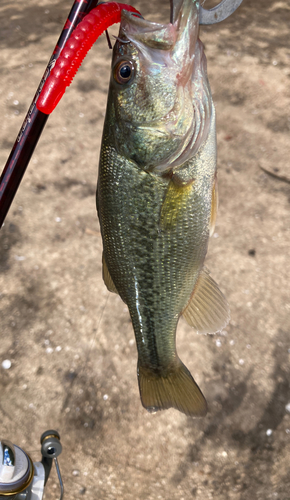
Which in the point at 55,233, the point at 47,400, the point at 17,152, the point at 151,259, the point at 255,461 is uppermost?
the point at 17,152

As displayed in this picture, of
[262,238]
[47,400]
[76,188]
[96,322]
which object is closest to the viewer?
[47,400]

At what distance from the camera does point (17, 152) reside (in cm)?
108

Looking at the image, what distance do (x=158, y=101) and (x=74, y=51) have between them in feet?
0.95

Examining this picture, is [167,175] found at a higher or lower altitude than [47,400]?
higher

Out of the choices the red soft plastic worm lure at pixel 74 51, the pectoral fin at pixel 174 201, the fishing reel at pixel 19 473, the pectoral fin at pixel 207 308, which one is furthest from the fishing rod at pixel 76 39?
the fishing reel at pixel 19 473

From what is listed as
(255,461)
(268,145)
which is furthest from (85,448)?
(268,145)

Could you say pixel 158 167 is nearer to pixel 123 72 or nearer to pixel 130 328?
pixel 123 72

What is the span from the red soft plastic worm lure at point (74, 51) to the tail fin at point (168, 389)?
0.91 meters

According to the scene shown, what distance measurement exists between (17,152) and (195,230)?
578 mm

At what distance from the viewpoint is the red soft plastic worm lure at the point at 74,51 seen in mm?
834

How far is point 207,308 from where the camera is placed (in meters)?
1.26

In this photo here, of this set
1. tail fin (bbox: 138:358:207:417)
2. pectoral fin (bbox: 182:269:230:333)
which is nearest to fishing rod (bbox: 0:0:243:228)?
pectoral fin (bbox: 182:269:230:333)

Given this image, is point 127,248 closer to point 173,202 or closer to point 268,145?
point 173,202

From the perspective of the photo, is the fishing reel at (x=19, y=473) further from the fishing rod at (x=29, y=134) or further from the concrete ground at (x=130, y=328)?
the fishing rod at (x=29, y=134)
